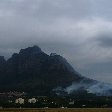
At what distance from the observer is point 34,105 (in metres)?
180

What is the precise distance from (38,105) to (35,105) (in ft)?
4.88

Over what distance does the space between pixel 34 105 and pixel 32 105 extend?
1432 millimetres

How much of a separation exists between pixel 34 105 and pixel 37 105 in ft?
6.35

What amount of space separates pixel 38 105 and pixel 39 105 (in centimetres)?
77

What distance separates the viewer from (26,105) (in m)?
183

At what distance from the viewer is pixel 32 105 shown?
588 ft

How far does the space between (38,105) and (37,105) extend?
0.48 meters

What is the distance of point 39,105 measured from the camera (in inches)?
7175

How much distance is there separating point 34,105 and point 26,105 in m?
5.02

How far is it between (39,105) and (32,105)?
14.6ft

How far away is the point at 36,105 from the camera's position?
181 meters

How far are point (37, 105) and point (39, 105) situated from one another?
3.67ft
